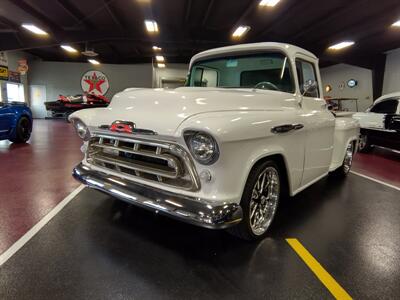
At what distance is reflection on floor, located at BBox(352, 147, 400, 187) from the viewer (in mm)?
5304

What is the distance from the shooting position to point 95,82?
20.7 metres

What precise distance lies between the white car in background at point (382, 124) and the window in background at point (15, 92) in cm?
1880

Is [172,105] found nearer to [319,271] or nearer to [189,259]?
[189,259]

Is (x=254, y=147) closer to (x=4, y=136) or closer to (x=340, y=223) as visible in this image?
(x=340, y=223)

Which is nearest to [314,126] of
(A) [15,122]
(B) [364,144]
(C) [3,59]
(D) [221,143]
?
(D) [221,143]

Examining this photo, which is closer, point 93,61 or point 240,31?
→ point 240,31

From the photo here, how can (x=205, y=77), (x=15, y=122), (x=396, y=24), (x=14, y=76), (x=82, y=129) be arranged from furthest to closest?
(x=14, y=76) < (x=396, y=24) < (x=15, y=122) < (x=205, y=77) < (x=82, y=129)

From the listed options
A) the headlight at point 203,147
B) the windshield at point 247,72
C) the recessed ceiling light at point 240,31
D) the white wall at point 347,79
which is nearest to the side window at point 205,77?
the windshield at point 247,72

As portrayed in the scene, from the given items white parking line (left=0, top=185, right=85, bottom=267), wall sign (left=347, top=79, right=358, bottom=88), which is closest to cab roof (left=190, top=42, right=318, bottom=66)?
white parking line (left=0, top=185, right=85, bottom=267)

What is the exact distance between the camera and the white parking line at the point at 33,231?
223 centimetres

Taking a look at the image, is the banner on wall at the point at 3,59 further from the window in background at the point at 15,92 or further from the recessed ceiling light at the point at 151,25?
the recessed ceiling light at the point at 151,25

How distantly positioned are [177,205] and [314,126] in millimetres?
1944

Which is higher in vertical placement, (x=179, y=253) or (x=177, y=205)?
(x=177, y=205)

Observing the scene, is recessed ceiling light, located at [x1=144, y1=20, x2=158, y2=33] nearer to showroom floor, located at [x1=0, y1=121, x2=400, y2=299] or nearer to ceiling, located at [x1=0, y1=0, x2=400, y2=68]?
ceiling, located at [x1=0, y1=0, x2=400, y2=68]
